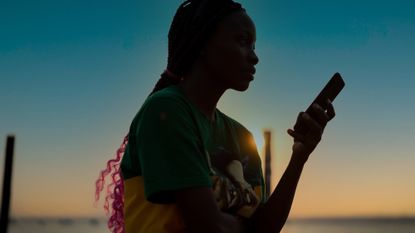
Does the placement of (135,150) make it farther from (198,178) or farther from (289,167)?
(289,167)

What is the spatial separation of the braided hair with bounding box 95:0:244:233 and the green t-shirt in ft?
0.52

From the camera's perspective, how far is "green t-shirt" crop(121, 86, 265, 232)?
199 cm

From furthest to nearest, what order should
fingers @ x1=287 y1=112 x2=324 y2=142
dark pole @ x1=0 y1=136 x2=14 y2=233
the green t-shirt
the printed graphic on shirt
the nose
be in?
dark pole @ x1=0 y1=136 x2=14 y2=233 → the nose → fingers @ x1=287 y1=112 x2=324 y2=142 → the printed graphic on shirt → the green t-shirt

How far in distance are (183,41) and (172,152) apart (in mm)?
599

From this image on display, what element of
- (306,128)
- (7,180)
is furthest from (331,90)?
(7,180)

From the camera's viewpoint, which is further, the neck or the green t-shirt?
the neck

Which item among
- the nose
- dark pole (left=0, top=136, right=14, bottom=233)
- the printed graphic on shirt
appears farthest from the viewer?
dark pole (left=0, top=136, right=14, bottom=233)

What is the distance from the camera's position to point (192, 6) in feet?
8.09

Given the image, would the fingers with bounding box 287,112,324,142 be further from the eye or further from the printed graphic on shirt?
the eye

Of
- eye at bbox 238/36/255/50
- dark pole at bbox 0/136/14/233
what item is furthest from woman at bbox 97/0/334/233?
dark pole at bbox 0/136/14/233

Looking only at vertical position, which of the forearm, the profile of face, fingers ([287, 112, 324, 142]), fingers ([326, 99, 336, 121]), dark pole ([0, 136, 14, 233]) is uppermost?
dark pole ([0, 136, 14, 233])

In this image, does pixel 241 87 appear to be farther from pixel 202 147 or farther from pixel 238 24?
pixel 202 147

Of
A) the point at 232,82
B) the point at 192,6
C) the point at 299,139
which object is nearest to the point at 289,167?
the point at 299,139

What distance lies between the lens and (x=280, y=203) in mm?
2404
